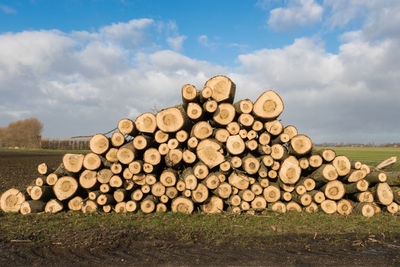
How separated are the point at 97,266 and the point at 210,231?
211cm

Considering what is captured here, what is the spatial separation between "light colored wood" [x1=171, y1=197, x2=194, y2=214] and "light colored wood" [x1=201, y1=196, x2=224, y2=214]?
356mm

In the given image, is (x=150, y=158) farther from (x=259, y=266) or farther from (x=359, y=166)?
(x=359, y=166)

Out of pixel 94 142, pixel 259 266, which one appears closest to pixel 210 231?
pixel 259 266

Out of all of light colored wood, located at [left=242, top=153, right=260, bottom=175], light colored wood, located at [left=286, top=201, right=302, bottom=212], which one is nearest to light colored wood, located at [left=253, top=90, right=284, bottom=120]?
light colored wood, located at [left=242, top=153, right=260, bottom=175]

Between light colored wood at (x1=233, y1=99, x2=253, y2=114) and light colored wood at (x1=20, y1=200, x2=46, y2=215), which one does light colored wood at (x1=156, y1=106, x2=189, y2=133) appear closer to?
light colored wood at (x1=233, y1=99, x2=253, y2=114)

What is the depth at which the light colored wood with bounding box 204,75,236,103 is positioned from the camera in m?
6.44

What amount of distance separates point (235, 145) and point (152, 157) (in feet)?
6.46

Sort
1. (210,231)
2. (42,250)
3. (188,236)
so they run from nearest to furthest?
(42,250)
(188,236)
(210,231)

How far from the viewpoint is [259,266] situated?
3.60 metres

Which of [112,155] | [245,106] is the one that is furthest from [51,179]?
[245,106]

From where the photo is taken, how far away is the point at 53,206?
6570 mm

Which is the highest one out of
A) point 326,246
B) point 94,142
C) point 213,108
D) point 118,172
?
point 213,108

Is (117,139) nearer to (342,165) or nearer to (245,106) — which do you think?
(245,106)

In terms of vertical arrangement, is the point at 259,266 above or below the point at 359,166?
below
